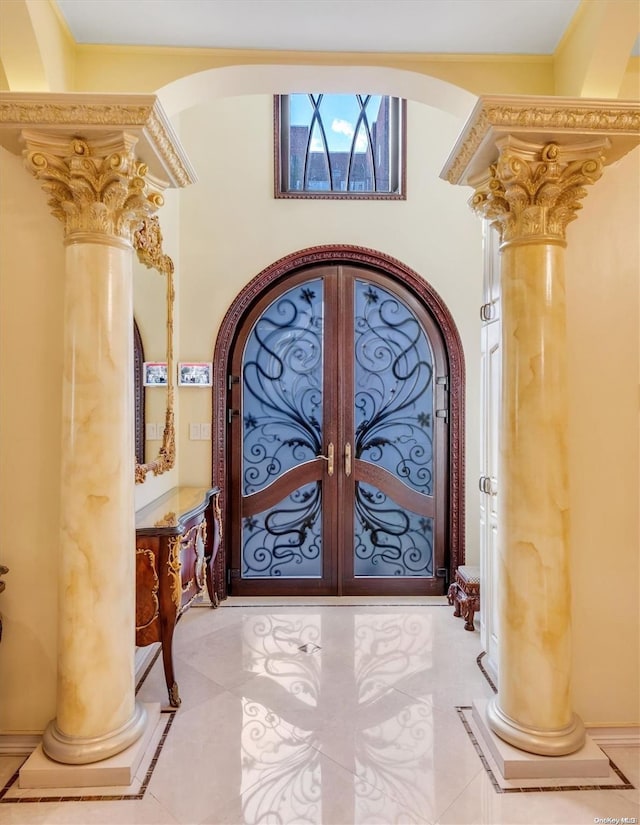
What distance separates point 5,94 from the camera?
70.1 inches

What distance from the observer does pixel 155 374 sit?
316cm

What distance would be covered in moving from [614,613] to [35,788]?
2402 mm

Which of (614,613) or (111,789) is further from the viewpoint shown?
(614,613)

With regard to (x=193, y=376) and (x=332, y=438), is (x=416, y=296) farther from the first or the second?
(x=193, y=376)

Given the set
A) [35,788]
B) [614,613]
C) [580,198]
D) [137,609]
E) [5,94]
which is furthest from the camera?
[137,609]

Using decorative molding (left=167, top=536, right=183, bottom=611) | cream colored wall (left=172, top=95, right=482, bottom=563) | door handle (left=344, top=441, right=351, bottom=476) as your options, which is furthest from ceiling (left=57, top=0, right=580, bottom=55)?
door handle (left=344, top=441, right=351, bottom=476)

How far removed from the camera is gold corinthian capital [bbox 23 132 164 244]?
189cm

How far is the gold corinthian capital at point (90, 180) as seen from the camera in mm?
1889

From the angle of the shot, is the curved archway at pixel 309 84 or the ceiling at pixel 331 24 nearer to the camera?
the ceiling at pixel 331 24

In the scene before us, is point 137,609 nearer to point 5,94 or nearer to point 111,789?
point 111,789

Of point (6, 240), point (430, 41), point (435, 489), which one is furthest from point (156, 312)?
point (435, 489)

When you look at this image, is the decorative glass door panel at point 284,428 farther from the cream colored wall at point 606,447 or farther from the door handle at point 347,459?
the cream colored wall at point 606,447

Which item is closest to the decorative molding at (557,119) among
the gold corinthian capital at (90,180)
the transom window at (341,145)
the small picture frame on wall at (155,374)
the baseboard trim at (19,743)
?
the gold corinthian capital at (90,180)

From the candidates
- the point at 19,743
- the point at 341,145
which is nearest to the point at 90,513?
the point at 19,743
